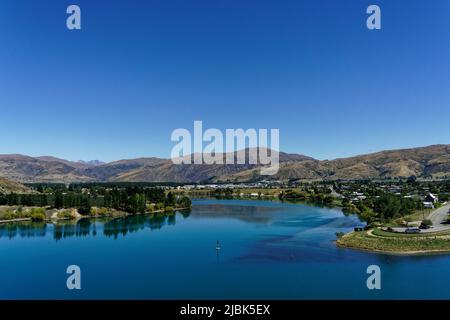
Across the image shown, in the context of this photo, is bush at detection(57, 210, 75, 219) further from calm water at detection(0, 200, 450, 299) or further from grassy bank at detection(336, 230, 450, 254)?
grassy bank at detection(336, 230, 450, 254)

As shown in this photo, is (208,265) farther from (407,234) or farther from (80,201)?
(80,201)

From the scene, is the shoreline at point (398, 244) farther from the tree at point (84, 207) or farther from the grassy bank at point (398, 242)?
the tree at point (84, 207)

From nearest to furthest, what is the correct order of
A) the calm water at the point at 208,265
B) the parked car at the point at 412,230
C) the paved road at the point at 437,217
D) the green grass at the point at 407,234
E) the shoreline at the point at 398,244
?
1. the calm water at the point at 208,265
2. the shoreline at the point at 398,244
3. the green grass at the point at 407,234
4. the parked car at the point at 412,230
5. the paved road at the point at 437,217

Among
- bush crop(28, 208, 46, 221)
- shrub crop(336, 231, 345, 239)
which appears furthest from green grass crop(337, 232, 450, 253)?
bush crop(28, 208, 46, 221)

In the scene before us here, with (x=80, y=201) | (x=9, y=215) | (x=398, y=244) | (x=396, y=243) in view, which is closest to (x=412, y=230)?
(x=396, y=243)

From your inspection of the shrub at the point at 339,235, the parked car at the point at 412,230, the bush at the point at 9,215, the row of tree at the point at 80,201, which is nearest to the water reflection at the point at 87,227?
the bush at the point at 9,215
